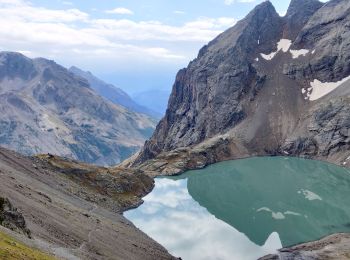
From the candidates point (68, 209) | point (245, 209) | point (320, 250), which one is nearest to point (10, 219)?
point (68, 209)

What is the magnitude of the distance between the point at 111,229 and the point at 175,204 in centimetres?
5279

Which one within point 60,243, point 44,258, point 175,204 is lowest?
point 175,204

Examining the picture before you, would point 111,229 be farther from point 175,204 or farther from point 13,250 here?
point 175,204

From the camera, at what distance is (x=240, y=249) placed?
93188 millimetres

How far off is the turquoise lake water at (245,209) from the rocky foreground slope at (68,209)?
30.0ft

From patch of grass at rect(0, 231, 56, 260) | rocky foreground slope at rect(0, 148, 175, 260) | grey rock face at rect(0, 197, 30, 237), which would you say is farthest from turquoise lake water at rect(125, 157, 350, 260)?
patch of grass at rect(0, 231, 56, 260)

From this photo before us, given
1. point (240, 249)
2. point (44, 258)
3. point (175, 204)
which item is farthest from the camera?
→ point (175, 204)

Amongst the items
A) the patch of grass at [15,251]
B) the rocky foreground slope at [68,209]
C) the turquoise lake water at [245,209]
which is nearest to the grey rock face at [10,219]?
the rocky foreground slope at [68,209]

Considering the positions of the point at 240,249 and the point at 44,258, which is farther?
the point at 240,249

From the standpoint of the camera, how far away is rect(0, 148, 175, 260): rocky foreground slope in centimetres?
5444

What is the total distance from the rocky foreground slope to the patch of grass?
30cm

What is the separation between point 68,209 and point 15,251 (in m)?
42.2

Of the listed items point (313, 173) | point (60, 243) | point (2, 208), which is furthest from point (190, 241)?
point (313, 173)

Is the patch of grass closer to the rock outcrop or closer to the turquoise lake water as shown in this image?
the turquoise lake water
